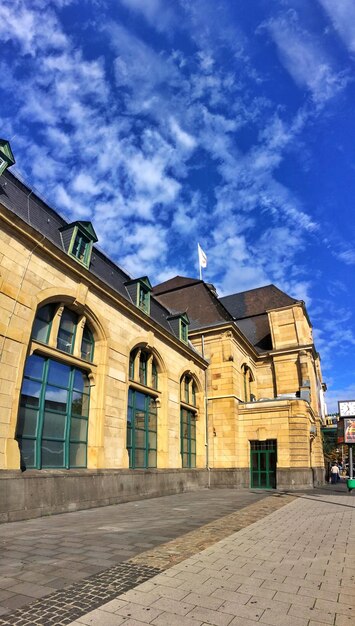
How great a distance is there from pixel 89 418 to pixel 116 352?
8.83ft

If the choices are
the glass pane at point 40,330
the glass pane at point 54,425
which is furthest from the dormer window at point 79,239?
the glass pane at point 54,425

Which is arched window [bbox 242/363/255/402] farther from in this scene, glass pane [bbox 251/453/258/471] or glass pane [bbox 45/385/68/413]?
glass pane [bbox 45/385/68/413]

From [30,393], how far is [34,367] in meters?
0.77

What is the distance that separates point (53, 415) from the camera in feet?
39.3

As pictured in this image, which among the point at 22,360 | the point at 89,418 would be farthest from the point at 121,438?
the point at 22,360

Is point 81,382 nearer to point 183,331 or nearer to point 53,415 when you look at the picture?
point 53,415

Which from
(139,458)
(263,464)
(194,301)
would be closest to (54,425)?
(139,458)

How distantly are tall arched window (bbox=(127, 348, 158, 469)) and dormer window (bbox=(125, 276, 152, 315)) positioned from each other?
2068 mm

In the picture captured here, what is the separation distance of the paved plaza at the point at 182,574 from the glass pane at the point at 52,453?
2.19 m

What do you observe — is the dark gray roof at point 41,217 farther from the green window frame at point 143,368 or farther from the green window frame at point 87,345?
the green window frame at point 143,368

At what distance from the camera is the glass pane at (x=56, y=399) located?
1187 cm

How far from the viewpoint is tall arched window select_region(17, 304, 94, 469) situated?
1108 centimetres

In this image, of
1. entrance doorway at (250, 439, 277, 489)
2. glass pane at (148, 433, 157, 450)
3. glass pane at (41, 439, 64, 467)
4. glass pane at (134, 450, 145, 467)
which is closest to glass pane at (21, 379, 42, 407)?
glass pane at (41, 439, 64, 467)

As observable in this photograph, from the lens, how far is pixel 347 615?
388 cm
